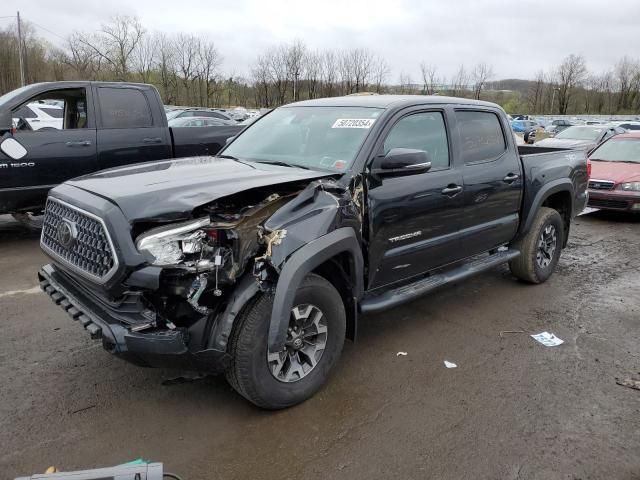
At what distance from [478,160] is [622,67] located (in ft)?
289

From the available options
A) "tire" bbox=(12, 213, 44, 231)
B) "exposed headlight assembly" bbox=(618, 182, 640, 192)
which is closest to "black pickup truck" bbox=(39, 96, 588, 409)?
"tire" bbox=(12, 213, 44, 231)

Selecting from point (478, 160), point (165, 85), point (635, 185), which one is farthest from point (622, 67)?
point (478, 160)

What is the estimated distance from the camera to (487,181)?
4.59 m

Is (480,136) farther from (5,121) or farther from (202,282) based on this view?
(5,121)

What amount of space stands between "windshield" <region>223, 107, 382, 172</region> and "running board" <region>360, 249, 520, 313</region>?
3.23 feet

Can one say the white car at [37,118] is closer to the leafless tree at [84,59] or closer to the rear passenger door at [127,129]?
the rear passenger door at [127,129]

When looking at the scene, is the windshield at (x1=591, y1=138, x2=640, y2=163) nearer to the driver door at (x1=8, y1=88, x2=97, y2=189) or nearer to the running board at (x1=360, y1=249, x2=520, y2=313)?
the running board at (x1=360, y1=249, x2=520, y2=313)

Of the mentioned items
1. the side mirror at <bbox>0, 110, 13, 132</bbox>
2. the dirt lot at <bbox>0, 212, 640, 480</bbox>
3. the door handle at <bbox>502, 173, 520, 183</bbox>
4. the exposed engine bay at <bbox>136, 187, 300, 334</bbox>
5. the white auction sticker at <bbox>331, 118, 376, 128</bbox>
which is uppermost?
the white auction sticker at <bbox>331, 118, 376, 128</bbox>

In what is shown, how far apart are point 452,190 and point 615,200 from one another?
21.8ft

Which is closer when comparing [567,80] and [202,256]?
[202,256]

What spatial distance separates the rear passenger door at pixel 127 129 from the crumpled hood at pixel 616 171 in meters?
7.89

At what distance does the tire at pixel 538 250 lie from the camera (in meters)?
5.41

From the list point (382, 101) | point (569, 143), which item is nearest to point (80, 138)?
point (382, 101)

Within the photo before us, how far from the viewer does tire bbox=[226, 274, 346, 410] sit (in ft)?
9.21
